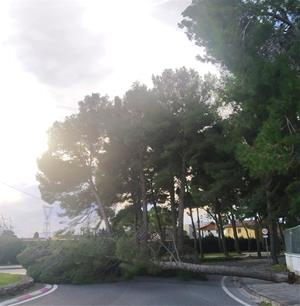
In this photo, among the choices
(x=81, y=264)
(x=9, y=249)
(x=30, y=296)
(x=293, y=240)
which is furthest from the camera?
(x=9, y=249)

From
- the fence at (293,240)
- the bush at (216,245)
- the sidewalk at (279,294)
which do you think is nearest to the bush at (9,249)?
the bush at (216,245)

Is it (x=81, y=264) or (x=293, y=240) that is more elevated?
(x=293, y=240)

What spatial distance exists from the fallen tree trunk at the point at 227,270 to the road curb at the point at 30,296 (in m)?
5.38

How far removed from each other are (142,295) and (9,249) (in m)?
37.1

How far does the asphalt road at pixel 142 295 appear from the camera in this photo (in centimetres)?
1652

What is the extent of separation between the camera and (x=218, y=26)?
21.0m

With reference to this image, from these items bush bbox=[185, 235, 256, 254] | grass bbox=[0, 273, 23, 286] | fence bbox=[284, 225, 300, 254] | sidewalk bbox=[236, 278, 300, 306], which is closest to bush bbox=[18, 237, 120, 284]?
grass bbox=[0, 273, 23, 286]

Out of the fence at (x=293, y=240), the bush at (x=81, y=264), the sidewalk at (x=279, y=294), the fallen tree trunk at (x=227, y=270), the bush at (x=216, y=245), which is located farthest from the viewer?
the bush at (x=216, y=245)

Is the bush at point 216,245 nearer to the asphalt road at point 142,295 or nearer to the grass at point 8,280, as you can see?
the grass at point 8,280

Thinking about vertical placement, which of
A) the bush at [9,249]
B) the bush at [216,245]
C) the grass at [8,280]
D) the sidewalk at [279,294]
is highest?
the bush at [216,245]

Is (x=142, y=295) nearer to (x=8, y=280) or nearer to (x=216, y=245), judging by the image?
(x=8, y=280)

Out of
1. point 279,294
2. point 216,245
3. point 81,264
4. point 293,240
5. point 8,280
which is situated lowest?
point 279,294

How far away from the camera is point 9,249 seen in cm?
5306

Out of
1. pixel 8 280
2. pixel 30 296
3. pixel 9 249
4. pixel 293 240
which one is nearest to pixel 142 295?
pixel 30 296
